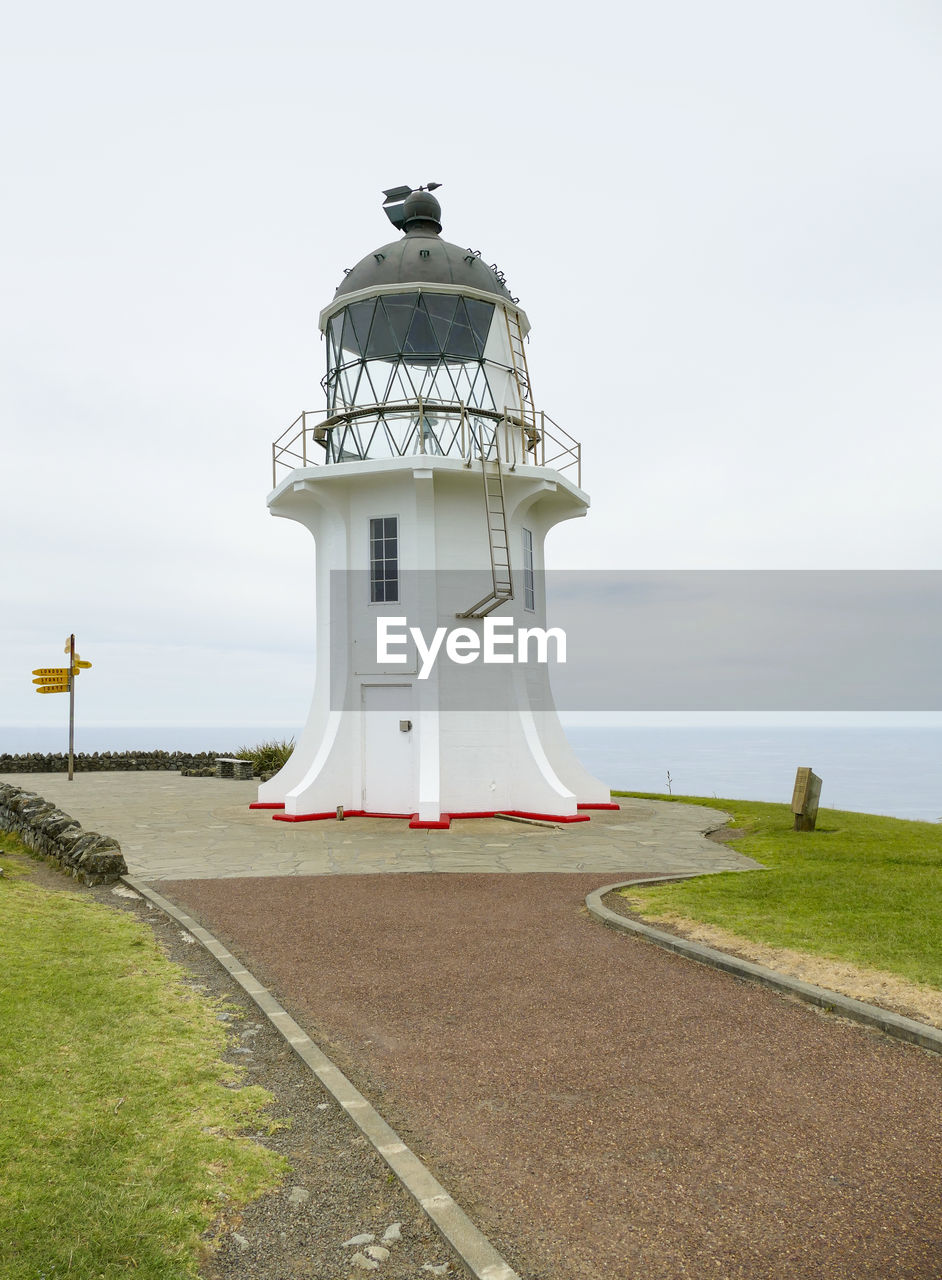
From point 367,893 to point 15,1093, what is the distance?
572 cm

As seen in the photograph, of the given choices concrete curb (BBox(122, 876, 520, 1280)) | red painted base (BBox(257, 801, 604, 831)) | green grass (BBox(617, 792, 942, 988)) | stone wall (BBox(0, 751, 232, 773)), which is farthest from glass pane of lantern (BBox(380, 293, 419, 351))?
stone wall (BBox(0, 751, 232, 773))

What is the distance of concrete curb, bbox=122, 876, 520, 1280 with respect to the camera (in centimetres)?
341

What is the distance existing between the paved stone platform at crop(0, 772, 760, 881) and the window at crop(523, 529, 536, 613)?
183 inches

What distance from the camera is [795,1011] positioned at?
244 inches

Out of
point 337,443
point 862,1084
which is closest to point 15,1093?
point 862,1084

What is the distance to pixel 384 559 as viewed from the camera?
17516 mm

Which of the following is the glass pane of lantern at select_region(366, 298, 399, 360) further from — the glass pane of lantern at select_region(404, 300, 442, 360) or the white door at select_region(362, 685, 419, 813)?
the white door at select_region(362, 685, 419, 813)

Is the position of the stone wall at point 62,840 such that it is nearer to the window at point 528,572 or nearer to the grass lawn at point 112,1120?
the grass lawn at point 112,1120

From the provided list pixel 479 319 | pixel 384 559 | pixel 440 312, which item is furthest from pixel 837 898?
pixel 440 312

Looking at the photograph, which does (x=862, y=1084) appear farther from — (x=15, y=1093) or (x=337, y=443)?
(x=337, y=443)

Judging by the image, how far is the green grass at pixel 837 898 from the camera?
7461mm

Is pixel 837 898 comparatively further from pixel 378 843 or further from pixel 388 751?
pixel 388 751

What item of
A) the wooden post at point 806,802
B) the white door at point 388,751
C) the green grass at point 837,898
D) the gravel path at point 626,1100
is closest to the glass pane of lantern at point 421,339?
the white door at point 388,751

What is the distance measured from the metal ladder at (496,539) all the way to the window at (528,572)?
0.82 metres
